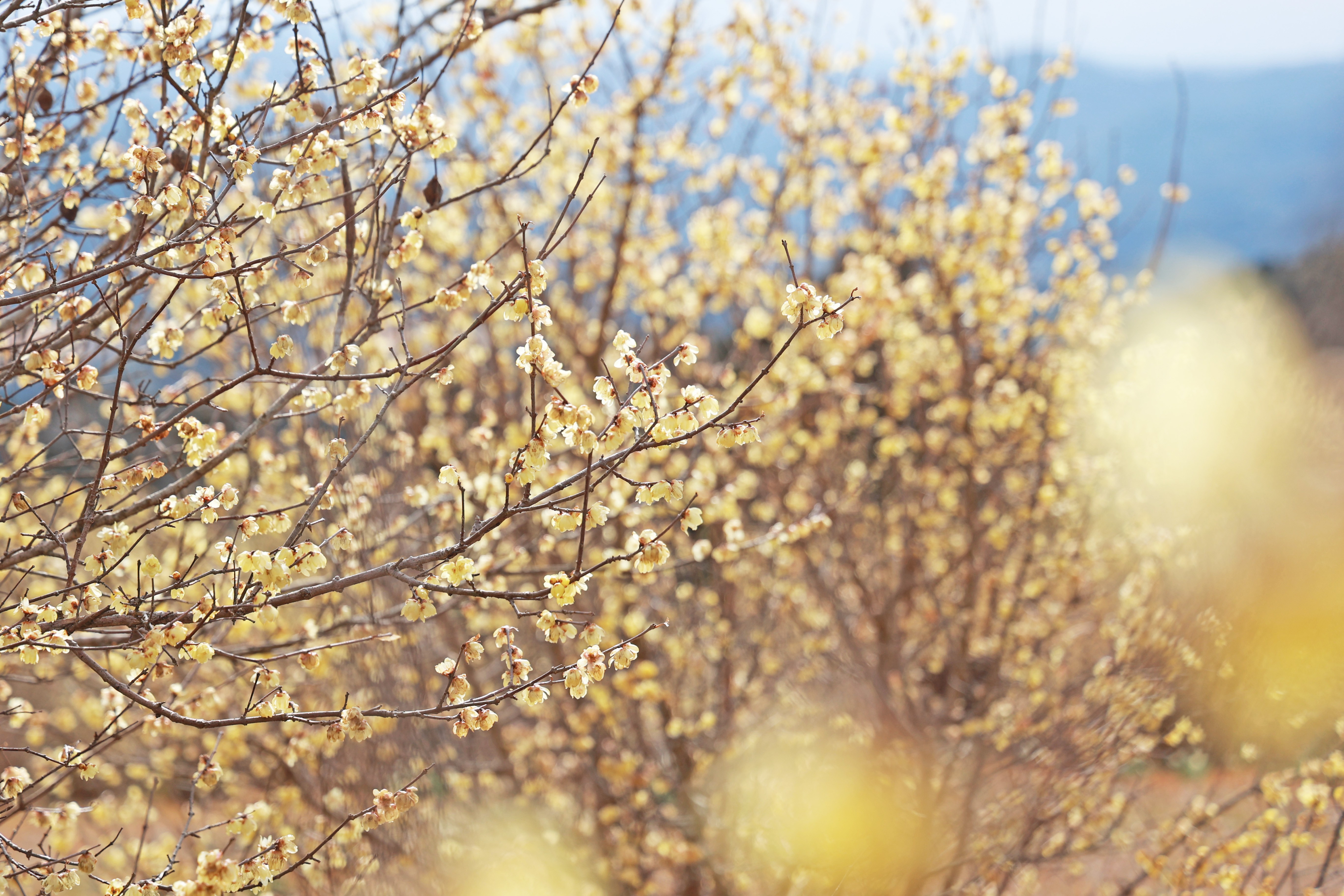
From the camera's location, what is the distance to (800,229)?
31.0ft

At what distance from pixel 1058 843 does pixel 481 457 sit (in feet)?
15.9

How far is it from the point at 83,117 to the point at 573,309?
16.2 feet

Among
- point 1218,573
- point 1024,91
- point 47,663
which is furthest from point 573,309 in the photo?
point 1218,573

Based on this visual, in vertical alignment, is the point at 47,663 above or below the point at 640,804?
above

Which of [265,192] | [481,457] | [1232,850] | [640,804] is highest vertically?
[265,192]

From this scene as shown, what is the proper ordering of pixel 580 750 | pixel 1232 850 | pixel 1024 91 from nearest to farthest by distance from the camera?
1. pixel 1232 850
2. pixel 580 750
3. pixel 1024 91

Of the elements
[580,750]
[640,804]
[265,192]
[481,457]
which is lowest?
[640,804]

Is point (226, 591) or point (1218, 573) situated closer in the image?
point (226, 591)

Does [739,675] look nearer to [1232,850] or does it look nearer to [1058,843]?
[1058,843]

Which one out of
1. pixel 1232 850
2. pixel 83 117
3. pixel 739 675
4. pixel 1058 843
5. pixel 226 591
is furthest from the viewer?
pixel 739 675

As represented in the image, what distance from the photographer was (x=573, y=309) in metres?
8.54

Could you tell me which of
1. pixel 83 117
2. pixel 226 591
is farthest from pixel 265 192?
pixel 226 591

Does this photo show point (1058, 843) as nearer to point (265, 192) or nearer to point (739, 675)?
point (739, 675)

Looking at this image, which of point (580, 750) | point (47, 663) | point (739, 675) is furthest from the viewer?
point (739, 675)
